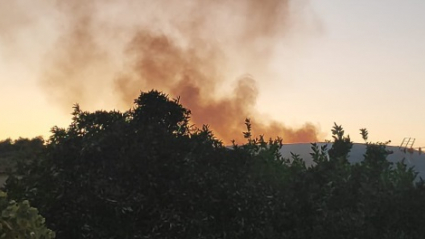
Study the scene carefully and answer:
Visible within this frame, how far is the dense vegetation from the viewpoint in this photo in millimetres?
16109

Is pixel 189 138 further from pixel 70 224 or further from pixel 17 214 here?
pixel 17 214

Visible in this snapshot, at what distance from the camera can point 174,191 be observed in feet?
53.9

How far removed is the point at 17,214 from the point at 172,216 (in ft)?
15.6

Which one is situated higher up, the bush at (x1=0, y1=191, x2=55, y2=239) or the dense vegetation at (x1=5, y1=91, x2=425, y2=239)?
the dense vegetation at (x1=5, y1=91, x2=425, y2=239)

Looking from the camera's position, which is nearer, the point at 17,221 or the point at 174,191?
the point at 17,221

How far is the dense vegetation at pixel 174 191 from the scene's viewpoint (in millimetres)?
16109

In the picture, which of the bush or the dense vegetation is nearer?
the bush

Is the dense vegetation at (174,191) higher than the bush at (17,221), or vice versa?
the dense vegetation at (174,191)

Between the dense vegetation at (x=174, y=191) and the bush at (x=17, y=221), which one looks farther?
the dense vegetation at (x=174, y=191)

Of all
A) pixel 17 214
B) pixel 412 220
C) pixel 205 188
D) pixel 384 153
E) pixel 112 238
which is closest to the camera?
pixel 17 214

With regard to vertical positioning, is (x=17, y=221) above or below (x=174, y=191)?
below

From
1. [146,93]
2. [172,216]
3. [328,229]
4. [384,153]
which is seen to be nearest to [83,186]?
[172,216]

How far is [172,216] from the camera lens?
16.0 metres

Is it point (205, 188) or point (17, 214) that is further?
point (205, 188)
